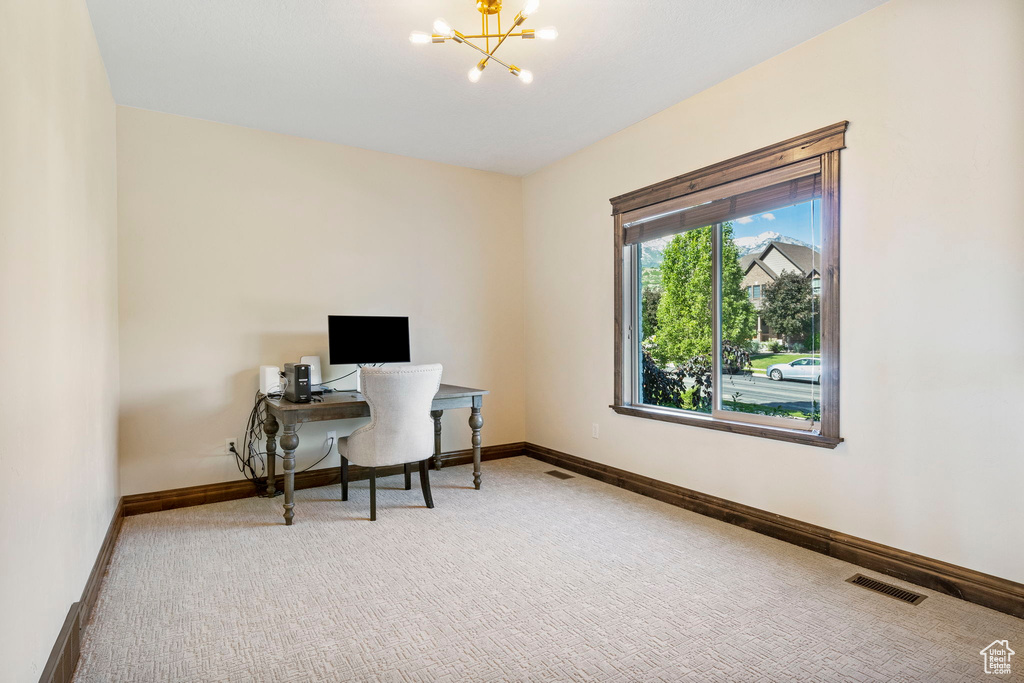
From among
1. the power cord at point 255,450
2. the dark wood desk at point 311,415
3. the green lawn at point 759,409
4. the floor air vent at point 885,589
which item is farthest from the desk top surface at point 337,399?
the floor air vent at point 885,589

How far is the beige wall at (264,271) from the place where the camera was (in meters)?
3.49

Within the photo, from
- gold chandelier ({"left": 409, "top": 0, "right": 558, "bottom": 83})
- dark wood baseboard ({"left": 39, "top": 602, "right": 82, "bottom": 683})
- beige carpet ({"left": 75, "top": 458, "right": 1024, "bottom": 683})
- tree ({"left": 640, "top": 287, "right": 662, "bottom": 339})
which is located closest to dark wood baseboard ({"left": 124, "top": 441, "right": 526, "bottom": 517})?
beige carpet ({"left": 75, "top": 458, "right": 1024, "bottom": 683})

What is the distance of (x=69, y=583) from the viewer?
1.90m

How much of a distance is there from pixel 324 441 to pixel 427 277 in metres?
1.54

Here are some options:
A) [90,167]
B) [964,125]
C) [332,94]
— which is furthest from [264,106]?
[964,125]

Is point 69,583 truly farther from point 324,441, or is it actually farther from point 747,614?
point 747,614

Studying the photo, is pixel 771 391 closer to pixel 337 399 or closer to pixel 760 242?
pixel 760 242

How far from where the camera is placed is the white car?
2.84m

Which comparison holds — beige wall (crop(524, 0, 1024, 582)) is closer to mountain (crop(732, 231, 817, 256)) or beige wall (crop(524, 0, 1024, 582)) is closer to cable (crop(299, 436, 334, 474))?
mountain (crop(732, 231, 817, 256))

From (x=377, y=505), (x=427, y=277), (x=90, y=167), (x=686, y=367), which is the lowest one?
(x=377, y=505)

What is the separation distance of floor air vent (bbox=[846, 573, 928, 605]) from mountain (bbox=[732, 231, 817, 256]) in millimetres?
1605

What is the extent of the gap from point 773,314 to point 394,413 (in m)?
2.24

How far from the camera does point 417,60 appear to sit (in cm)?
293

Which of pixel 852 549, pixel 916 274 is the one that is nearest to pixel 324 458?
pixel 852 549
